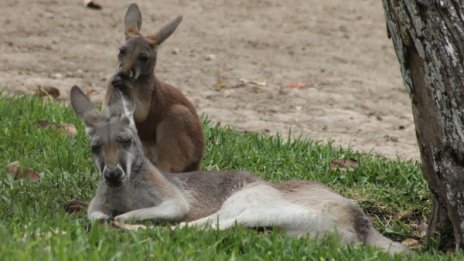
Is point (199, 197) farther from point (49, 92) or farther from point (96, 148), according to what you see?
point (49, 92)

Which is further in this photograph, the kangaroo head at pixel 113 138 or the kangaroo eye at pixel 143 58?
the kangaroo eye at pixel 143 58

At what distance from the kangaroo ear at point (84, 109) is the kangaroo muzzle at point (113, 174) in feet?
1.96

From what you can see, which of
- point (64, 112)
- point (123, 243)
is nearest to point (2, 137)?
point (64, 112)

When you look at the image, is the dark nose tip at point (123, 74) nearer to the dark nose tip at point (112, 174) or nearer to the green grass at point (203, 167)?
the green grass at point (203, 167)

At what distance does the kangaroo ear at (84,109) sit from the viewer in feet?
24.6

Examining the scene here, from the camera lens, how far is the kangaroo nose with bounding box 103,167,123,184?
6.89 meters

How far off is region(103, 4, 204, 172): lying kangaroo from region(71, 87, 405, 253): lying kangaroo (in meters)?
0.65

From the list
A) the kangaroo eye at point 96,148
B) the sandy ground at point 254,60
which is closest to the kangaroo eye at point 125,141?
the kangaroo eye at point 96,148

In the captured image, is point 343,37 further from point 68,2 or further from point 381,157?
point 381,157

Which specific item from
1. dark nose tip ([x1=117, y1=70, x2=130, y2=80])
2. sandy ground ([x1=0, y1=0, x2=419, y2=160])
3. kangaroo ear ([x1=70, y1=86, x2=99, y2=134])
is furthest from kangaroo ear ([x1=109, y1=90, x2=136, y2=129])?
sandy ground ([x1=0, y1=0, x2=419, y2=160])

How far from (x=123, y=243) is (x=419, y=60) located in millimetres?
2138

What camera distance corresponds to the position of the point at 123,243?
6000 millimetres

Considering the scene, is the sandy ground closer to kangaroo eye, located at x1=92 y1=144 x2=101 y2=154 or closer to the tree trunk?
the tree trunk

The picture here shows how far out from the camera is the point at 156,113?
8555 millimetres
